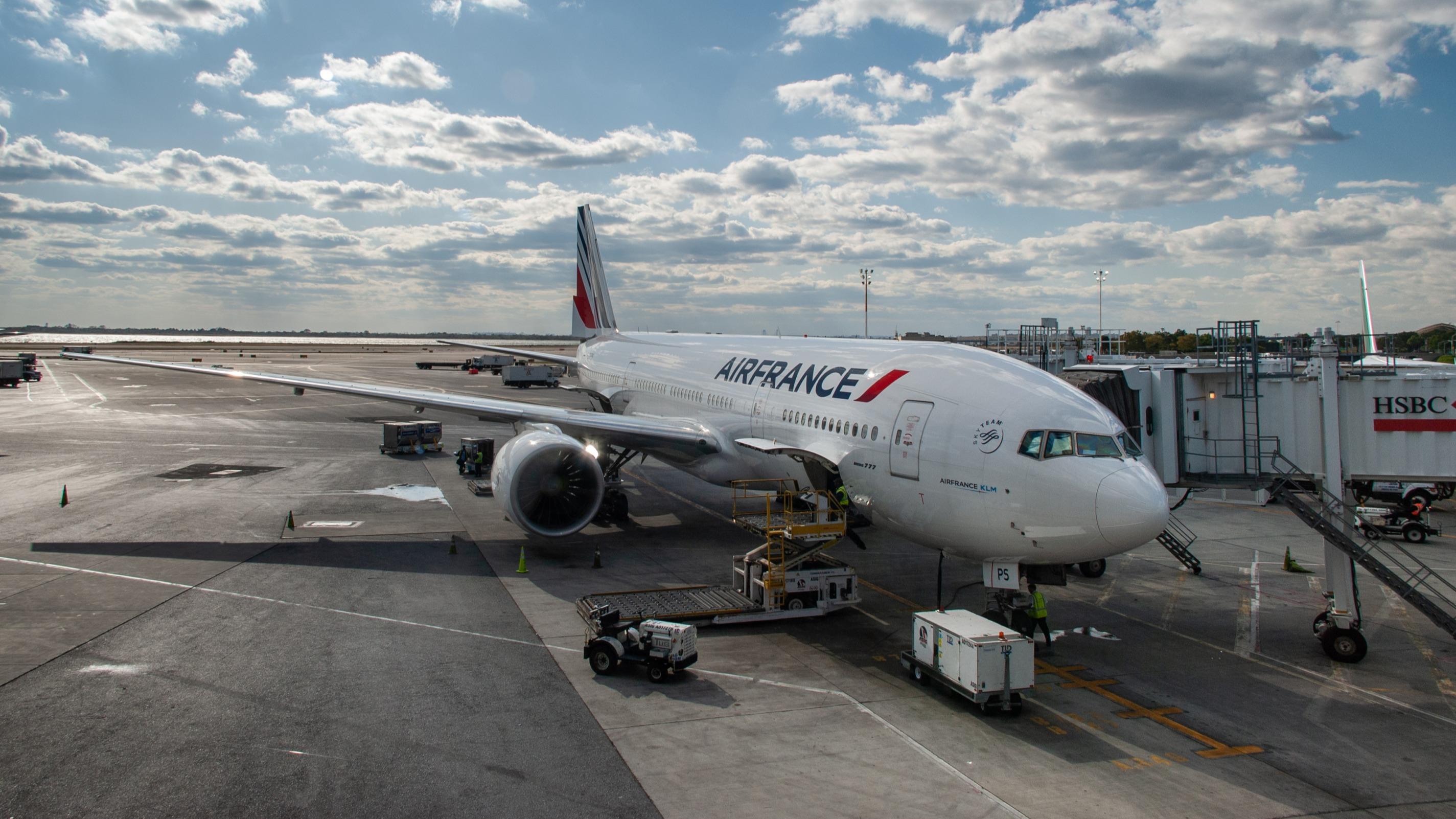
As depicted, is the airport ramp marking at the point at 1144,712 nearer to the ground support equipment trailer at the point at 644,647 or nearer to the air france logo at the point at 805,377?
the air france logo at the point at 805,377

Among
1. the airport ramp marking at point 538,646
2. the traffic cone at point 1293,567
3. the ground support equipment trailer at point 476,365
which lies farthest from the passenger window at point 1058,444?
the ground support equipment trailer at point 476,365

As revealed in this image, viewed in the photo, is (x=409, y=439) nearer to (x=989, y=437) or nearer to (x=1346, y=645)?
(x=989, y=437)

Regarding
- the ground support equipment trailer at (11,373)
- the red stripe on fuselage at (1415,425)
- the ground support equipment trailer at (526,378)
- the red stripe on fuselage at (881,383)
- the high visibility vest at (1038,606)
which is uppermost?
the ground support equipment trailer at (11,373)

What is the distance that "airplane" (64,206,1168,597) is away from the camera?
11922 mm

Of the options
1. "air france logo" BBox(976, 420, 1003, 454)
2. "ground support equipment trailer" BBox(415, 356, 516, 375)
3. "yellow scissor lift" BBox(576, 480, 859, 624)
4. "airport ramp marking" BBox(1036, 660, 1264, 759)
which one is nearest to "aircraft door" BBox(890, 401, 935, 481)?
"air france logo" BBox(976, 420, 1003, 454)

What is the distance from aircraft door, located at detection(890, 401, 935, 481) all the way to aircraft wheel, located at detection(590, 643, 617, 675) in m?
5.30

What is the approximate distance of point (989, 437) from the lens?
12750 mm

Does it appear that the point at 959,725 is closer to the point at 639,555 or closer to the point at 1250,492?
the point at 1250,492

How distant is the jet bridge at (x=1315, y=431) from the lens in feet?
45.6

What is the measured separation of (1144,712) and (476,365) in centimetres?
9066

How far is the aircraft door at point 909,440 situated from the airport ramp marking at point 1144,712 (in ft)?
11.8

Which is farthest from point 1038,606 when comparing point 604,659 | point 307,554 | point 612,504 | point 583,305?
point 583,305

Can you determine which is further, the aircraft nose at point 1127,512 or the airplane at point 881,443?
the airplane at point 881,443

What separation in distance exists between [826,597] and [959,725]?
4.60m
